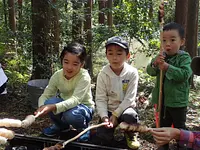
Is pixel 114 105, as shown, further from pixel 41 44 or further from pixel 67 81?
pixel 41 44

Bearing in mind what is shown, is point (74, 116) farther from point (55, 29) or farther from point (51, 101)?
point (55, 29)

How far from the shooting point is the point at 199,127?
384 cm

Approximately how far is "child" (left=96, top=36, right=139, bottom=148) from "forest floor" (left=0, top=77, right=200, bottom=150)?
0.49 m

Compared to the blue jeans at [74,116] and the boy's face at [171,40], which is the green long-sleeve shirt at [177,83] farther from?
the blue jeans at [74,116]

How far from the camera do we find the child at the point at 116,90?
296cm

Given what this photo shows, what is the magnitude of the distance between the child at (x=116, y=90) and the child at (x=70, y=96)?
198 millimetres

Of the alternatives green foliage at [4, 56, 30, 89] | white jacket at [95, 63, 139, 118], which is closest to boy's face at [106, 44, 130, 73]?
white jacket at [95, 63, 139, 118]

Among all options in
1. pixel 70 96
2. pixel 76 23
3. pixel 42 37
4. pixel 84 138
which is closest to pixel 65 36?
pixel 76 23

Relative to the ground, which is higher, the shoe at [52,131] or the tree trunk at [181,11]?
the tree trunk at [181,11]

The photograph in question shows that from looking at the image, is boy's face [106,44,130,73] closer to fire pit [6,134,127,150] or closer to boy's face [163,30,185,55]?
boy's face [163,30,185,55]

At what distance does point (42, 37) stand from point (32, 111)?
1.37 meters

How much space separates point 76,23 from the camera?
6.55 meters

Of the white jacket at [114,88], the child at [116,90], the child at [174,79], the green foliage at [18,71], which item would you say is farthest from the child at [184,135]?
the green foliage at [18,71]

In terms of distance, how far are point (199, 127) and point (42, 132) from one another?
7.13 feet
